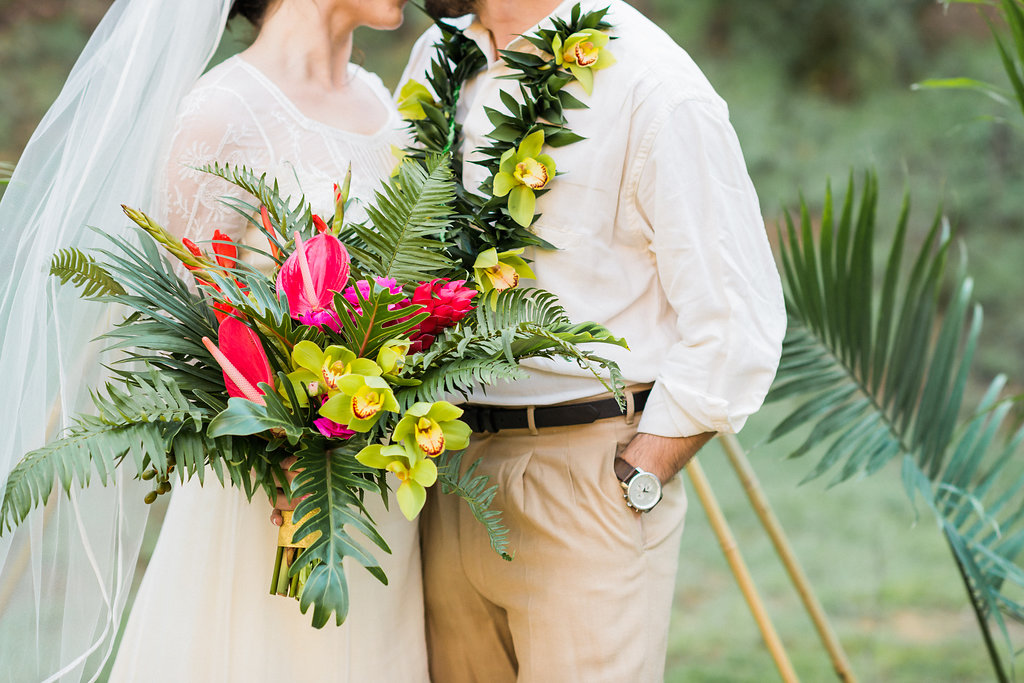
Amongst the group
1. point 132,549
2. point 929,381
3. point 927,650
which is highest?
point 929,381

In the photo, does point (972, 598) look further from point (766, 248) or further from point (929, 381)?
point (766, 248)

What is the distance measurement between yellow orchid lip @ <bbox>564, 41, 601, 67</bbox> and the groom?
4cm

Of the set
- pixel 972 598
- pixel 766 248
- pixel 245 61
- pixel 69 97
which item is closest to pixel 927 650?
pixel 972 598

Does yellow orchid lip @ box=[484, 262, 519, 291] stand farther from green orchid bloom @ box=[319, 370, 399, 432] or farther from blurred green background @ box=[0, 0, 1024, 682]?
blurred green background @ box=[0, 0, 1024, 682]

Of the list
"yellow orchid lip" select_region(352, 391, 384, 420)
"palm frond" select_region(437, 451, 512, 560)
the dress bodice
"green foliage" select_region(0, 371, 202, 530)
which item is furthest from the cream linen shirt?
"green foliage" select_region(0, 371, 202, 530)

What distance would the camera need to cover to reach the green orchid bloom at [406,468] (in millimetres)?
1275

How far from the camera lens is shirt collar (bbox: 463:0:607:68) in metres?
1.78

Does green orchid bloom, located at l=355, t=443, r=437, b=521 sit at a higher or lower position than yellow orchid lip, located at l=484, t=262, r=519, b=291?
lower

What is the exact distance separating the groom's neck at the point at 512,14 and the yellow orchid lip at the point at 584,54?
0.48ft

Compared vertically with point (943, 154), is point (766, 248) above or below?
below

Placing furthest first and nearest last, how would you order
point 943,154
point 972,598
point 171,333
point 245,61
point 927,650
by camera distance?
point 943,154 < point 927,650 < point 972,598 < point 245,61 < point 171,333

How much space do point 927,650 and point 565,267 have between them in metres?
2.88

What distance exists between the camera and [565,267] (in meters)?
1.72

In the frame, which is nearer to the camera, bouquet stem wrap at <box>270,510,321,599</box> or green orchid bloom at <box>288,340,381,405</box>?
green orchid bloom at <box>288,340,381,405</box>
